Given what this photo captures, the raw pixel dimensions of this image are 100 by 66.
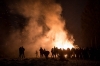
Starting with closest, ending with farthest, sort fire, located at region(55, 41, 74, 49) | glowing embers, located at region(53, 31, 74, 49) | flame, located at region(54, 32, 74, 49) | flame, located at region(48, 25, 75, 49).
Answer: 1. fire, located at region(55, 41, 74, 49)
2. flame, located at region(54, 32, 74, 49)
3. glowing embers, located at region(53, 31, 74, 49)
4. flame, located at region(48, 25, 75, 49)

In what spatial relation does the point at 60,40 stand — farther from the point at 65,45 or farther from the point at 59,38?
the point at 65,45

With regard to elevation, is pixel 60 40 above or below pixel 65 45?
above

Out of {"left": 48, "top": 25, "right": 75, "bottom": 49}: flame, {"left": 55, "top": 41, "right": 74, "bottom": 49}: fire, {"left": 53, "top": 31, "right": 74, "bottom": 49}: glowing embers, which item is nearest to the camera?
{"left": 55, "top": 41, "right": 74, "bottom": 49}: fire

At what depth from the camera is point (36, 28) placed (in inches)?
2532

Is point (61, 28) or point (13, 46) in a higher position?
point (61, 28)

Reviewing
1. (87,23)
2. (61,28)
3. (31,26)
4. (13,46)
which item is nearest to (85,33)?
(87,23)

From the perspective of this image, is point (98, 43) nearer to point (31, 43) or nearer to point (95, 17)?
point (95, 17)

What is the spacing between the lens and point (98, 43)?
60750 mm

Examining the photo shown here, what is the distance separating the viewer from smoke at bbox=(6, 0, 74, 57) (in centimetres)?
5972

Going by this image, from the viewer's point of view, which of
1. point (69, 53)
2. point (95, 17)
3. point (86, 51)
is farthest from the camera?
point (95, 17)

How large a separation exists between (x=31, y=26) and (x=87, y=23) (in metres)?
14.8

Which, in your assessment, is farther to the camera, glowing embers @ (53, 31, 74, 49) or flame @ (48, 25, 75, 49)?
flame @ (48, 25, 75, 49)

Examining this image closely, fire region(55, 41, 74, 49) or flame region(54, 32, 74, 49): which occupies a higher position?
flame region(54, 32, 74, 49)

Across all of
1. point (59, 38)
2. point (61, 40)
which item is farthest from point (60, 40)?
point (59, 38)
